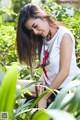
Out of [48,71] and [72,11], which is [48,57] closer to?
[48,71]

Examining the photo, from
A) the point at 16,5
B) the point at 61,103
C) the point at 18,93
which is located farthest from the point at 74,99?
the point at 16,5

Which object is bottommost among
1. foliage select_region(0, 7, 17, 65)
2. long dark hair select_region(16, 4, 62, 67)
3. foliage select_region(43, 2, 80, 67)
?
foliage select_region(0, 7, 17, 65)

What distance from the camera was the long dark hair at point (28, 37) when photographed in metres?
2.56

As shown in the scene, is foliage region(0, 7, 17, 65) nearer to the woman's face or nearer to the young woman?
the young woman

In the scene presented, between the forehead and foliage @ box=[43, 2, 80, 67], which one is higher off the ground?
the forehead

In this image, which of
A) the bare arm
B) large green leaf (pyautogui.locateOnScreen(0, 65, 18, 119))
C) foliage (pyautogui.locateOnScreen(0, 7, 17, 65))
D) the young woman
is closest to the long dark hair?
the young woman

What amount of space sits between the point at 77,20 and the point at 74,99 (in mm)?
3011

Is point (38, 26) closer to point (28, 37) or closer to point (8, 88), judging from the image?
point (28, 37)

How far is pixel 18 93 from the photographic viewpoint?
1.73 metres

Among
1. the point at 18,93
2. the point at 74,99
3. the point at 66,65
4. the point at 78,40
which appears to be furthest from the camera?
the point at 78,40

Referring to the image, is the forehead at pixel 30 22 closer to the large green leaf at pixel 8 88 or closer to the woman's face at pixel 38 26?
the woman's face at pixel 38 26

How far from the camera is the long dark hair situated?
2.56 meters

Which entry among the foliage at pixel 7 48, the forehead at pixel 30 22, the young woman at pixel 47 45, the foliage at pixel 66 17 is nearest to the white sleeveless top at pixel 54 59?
the young woman at pixel 47 45

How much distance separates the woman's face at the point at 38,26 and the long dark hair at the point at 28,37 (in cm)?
3
